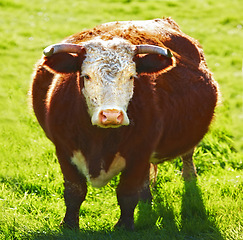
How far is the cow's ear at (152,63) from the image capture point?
506cm

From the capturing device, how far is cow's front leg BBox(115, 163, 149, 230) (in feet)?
17.8

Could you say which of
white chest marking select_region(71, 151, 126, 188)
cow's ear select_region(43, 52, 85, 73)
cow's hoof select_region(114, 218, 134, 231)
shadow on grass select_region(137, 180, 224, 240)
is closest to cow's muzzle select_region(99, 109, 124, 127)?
cow's ear select_region(43, 52, 85, 73)

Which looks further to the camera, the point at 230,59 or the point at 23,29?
the point at 23,29

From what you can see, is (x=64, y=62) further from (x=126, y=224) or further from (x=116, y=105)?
(x=126, y=224)

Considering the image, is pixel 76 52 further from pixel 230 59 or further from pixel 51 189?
pixel 230 59

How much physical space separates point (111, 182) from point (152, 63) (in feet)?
8.06

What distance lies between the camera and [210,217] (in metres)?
5.93

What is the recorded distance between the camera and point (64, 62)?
4973 millimetres

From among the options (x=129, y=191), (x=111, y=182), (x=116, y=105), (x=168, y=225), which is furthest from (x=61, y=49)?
(x=111, y=182)

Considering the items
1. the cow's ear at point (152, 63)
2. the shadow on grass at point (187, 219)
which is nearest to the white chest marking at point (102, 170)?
the shadow on grass at point (187, 219)

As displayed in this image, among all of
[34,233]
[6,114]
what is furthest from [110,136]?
[6,114]

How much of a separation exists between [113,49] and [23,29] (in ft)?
31.4

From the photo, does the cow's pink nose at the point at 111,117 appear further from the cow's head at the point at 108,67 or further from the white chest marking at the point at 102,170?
the white chest marking at the point at 102,170

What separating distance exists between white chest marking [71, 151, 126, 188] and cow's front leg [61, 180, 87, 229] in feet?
0.67
